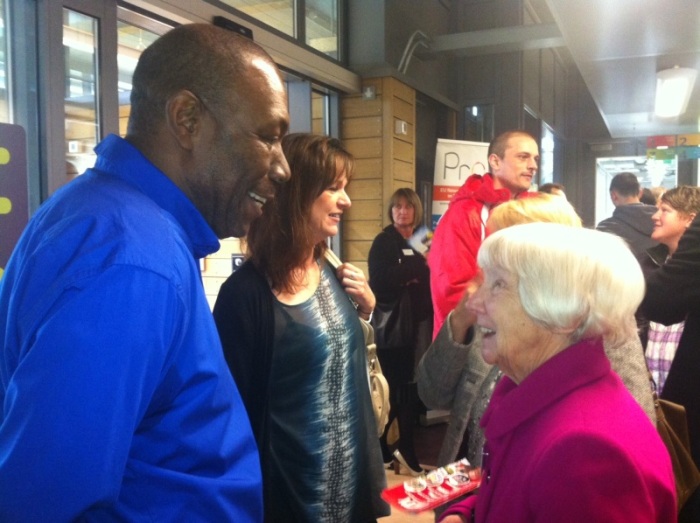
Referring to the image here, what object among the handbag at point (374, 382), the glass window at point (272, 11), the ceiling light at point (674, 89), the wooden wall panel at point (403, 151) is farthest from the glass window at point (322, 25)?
the handbag at point (374, 382)

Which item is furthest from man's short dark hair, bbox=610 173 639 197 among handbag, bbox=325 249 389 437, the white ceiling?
handbag, bbox=325 249 389 437

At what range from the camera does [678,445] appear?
1.65 meters

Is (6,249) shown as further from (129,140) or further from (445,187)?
(445,187)

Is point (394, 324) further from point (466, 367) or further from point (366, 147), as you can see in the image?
point (466, 367)

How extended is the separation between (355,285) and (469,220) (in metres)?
1.15

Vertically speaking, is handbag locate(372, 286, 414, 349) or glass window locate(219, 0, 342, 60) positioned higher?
glass window locate(219, 0, 342, 60)

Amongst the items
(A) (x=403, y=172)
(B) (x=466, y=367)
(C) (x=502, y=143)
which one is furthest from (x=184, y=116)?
(A) (x=403, y=172)

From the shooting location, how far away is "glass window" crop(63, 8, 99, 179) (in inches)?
106

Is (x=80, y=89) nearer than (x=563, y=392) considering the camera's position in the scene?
No

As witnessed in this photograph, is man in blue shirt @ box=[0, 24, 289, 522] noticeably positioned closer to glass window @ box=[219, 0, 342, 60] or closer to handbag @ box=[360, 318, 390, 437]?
handbag @ box=[360, 318, 390, 437]

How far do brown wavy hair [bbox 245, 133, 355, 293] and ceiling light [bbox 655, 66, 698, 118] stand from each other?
5.30 m

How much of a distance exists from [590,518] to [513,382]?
0.34 m

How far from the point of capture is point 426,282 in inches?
164

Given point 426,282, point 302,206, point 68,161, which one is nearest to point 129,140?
point 302,206
